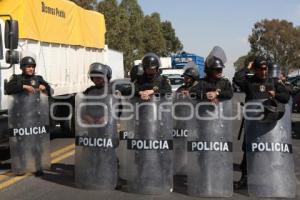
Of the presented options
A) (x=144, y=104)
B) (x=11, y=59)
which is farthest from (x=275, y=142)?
(x=11, y=59)

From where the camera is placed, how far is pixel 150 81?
7.95 meters

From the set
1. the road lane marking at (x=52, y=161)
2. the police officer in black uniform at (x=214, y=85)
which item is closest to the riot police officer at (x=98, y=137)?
the road lane marking at (x=52, y=161)

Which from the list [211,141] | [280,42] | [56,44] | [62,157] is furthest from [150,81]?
[280,42]

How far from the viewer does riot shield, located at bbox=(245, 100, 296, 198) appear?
24.8 ft

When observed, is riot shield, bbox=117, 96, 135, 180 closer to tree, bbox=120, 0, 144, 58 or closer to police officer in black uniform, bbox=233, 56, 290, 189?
police officer in black uniform, bbox=233, 56, 290, 189

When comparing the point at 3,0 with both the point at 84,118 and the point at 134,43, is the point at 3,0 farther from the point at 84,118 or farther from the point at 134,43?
the point at 134,43

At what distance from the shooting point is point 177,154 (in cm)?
922

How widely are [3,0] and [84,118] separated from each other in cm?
389

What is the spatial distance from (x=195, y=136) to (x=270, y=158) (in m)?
1.03

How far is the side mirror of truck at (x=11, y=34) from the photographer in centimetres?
884

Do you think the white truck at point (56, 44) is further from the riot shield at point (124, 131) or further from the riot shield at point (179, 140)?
the riot shield at point (179, 140)

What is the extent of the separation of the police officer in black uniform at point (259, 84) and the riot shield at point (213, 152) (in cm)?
39

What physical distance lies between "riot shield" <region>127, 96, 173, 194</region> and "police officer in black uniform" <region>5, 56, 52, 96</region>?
2090 mm

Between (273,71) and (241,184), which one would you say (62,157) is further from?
(273,71)
